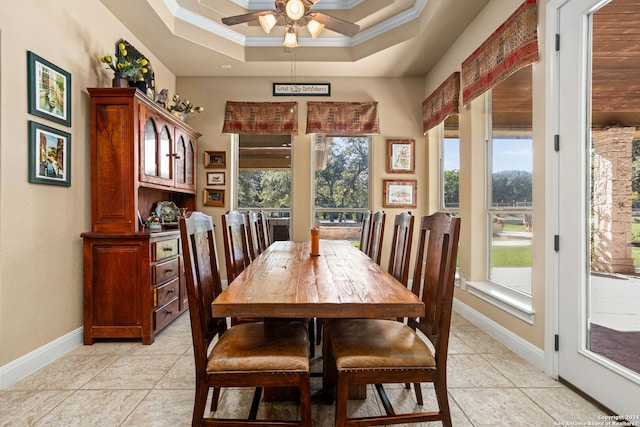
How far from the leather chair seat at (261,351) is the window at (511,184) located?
209cm

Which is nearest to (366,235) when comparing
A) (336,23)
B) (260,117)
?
(336,23)

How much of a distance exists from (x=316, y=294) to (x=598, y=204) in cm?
171

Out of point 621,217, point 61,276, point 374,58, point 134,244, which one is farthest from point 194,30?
point 621,217

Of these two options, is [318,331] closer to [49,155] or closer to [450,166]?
[49,155]

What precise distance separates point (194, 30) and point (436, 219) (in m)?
3.41

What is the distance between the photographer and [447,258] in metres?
1.47

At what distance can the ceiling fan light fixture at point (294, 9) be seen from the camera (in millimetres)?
2451

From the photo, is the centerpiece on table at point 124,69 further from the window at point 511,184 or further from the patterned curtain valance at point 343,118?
the window at point 511,184

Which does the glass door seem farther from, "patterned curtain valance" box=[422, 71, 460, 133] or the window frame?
the window frame

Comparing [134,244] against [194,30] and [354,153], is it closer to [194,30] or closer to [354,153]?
[194,30]

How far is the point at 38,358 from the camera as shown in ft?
7.65

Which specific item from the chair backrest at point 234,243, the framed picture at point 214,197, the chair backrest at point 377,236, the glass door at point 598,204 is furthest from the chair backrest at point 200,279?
the framed picture at point 214,197

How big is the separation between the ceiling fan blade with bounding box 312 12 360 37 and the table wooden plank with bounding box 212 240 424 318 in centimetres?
189

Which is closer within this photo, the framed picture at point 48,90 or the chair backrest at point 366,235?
the framed picture at point 48,90
